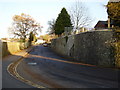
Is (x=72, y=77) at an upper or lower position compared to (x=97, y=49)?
lower

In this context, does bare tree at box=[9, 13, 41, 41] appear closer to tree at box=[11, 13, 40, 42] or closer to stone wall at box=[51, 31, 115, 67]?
tree at box=[11, 13, 40, 42]

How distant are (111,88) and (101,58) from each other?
7.97 meters

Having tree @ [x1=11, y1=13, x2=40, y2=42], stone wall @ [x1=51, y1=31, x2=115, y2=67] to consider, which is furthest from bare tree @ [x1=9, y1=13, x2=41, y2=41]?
stone wall @ [x1=51, y1=31, x2=115, y2=67]

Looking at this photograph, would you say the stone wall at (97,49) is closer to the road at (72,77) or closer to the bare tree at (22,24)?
the road at (72,77)

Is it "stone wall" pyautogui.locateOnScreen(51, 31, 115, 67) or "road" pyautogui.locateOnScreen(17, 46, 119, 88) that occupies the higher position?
"stone wall" pyautogui.locateOnScreen(51, 31, 115, 67)

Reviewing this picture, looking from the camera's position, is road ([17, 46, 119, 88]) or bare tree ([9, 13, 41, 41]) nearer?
road ([17, 46, 119, 88])

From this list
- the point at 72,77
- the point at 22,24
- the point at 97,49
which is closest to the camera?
the point at 72,77

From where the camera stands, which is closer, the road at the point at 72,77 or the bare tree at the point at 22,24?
the road at the point at 72,77

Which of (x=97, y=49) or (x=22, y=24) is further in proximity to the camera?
(x=22, y=24)

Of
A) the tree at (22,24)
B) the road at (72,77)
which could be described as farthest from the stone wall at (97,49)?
the tree at (22,24)

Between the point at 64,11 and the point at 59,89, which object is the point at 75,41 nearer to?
the point at 59,89

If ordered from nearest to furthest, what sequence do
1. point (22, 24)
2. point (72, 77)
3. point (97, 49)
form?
point (72, 77) → point (97, 49) → point (22, 24)

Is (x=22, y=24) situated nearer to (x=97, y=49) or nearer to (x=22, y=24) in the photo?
(x=22, y=24)

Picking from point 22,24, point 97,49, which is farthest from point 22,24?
point 97,49
